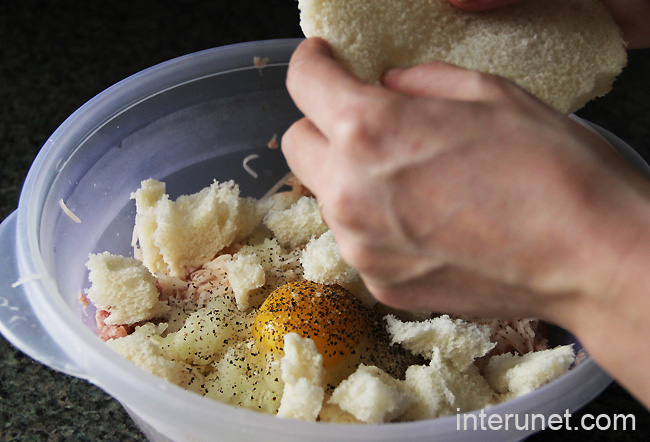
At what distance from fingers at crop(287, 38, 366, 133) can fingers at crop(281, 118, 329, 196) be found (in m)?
0.02

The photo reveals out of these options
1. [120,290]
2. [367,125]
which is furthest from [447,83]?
[120,290]

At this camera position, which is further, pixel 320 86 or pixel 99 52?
pixel 99 52

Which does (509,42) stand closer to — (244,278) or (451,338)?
(451,338)

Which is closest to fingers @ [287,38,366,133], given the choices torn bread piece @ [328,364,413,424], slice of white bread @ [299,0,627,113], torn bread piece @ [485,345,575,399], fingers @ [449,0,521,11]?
slice of white bread @ [299,0,627,113]

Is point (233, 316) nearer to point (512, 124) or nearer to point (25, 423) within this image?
point (25, 423)

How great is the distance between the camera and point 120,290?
0.99 meters

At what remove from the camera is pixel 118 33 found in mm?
1754

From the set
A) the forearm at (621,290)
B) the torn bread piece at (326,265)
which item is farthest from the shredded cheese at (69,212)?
the forearm at (621,290)

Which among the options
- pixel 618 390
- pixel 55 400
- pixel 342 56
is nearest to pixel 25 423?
pixel 55 400

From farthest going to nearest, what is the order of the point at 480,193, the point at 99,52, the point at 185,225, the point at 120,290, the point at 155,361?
the point at 99,52, the point at 185,225, the point at 120,290, the point at 155,361, the point at 480,193

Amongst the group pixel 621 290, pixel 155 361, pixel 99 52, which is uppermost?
pixel 621 290

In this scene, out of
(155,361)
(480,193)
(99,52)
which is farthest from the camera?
(99,52)

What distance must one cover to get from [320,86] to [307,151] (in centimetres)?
7

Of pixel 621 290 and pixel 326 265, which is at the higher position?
pixel 621 290
